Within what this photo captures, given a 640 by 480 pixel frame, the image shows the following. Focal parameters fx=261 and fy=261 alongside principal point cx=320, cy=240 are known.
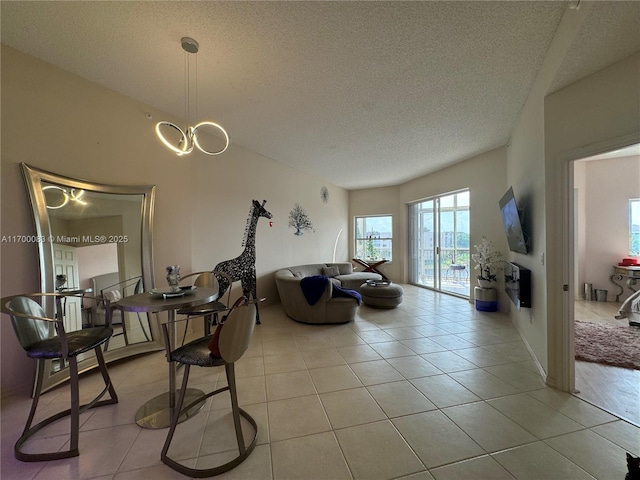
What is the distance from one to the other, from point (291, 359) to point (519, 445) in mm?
1986

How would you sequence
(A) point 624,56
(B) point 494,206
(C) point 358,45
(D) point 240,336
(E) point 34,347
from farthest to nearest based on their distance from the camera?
(B) point 494,206 → (C) point 358,45 → (A) point 624,56 → (E) point 34,347 → (D) point 240,336

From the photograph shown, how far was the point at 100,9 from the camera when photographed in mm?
1812

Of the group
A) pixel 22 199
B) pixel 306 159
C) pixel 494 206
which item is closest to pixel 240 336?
pixel 22 199

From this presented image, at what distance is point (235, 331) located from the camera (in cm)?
155

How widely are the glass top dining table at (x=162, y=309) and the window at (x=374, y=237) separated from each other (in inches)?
251

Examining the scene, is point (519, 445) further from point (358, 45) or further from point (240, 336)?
point (358, 45)

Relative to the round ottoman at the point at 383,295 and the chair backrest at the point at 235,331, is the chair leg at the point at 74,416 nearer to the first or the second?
the chair backrest at the point at 235,331

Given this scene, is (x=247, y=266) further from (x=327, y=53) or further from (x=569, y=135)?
(x=569, y=135)

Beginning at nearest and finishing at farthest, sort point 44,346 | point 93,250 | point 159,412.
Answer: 1. point 44,346
2. point 159,412
3. point 93,250

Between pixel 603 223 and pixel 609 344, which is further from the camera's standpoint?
pixel 603 223

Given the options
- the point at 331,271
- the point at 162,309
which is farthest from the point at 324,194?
the point at 162,309

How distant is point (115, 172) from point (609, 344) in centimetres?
600

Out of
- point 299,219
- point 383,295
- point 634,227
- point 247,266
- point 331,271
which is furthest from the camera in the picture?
point 331,271

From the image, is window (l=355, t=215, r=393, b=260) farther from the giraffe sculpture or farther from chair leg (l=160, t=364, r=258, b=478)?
chair leg (l=160, t=364, r=258, b=478)
